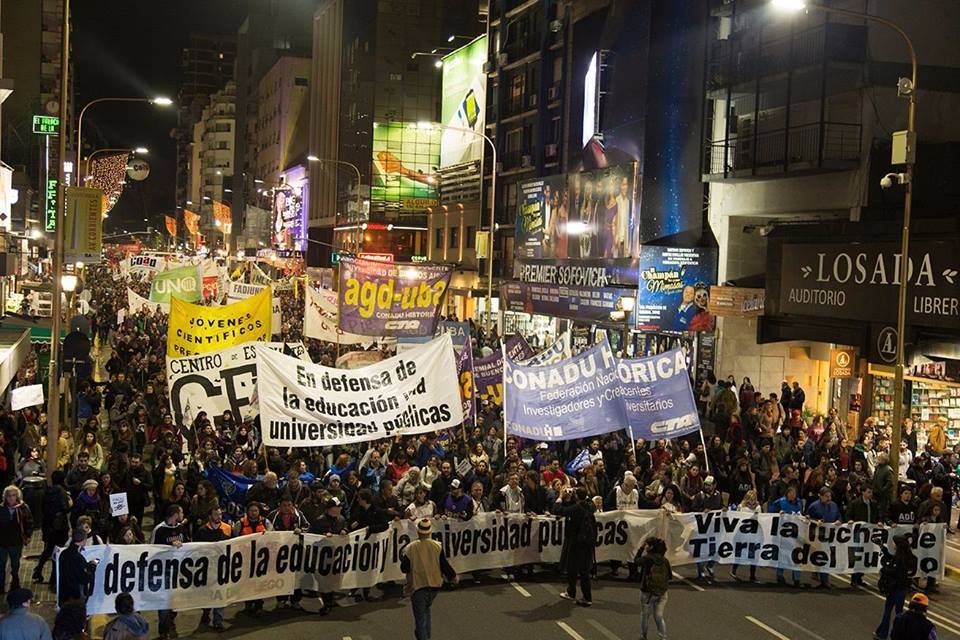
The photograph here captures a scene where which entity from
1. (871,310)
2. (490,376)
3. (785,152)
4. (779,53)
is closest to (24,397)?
(490,376)

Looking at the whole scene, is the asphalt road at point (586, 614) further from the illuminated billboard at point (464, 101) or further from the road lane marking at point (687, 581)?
the illuminated billboard at point (464, 101)

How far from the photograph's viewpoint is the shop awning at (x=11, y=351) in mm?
20609

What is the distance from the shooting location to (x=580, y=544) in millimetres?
14453

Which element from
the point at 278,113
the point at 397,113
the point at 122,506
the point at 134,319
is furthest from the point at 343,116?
the point at 122,506

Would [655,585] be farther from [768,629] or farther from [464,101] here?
[464,101]

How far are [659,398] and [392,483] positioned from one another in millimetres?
4747

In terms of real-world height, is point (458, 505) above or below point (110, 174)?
below

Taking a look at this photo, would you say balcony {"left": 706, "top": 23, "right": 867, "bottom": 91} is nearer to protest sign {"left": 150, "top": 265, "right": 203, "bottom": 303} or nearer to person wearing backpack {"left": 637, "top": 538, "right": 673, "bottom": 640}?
protest sign {"left": 150, "top": 265, "right": 203, "bottom": 303}

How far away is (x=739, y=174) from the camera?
32.9 metres

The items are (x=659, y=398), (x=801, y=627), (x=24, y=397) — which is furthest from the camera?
(x=659, y=398)

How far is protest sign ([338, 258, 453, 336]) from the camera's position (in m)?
25.7

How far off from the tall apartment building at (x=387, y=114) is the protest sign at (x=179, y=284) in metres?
43.1

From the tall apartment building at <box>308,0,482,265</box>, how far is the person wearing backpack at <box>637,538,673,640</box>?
2612 inches

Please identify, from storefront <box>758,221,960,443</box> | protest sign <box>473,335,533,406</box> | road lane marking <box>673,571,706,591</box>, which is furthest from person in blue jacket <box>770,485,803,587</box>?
storefront <box>758,221,960,443</box>
